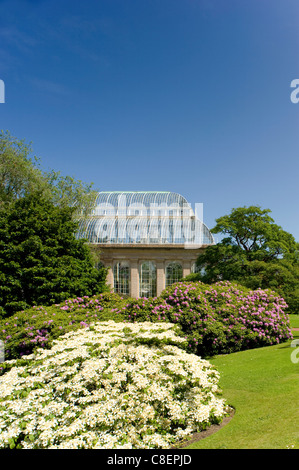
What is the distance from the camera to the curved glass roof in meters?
30.8

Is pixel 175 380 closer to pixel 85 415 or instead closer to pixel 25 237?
pixel 85 415

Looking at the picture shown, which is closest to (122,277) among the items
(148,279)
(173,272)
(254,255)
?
(148,279)

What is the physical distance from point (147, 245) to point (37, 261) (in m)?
17.3

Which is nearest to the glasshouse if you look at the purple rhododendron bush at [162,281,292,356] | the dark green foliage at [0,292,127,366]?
the purple rhododendron bush at [162,281,292,356]

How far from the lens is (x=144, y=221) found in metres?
32.1

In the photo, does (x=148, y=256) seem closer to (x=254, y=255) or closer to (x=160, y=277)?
(x=160, y=277)

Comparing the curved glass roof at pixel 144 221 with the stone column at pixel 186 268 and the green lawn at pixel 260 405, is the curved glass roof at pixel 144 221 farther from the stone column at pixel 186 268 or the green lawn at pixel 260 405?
the green lawn at pixel 260 405

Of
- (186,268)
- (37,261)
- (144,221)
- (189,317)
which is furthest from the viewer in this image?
(144,221)

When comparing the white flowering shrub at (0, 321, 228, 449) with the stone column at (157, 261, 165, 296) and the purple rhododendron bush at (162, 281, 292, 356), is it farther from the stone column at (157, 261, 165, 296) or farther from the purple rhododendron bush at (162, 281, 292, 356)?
the stone column at (157, 261, 165, 296)

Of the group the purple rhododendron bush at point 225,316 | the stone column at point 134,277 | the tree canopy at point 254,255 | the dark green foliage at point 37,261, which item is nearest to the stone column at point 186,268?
the stone column at point 134,277

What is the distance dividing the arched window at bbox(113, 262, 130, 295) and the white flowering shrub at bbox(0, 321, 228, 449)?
23.9 metres

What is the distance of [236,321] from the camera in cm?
1291

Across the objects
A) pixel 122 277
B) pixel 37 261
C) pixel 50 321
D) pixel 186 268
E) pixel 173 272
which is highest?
→ pixel 37 261
